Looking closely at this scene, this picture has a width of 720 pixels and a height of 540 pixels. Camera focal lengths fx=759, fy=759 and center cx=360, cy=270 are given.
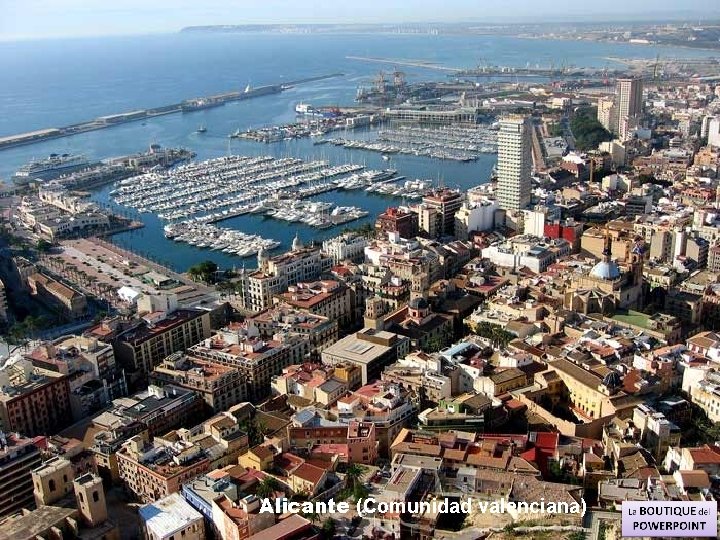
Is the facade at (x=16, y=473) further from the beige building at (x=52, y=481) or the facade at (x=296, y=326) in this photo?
the facade at (x=296, y=326)

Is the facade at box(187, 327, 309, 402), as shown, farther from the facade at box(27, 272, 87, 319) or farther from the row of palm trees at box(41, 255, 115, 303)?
the row of palm trees at box(41, 255, 115, 303)

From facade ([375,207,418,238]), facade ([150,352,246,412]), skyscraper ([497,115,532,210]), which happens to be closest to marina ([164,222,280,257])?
facade ([375,207,418,238])

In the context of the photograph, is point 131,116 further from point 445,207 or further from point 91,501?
point 91,501

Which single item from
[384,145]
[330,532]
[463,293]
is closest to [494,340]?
[463,293]

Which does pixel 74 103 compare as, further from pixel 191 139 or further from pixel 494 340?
pixel 494 340

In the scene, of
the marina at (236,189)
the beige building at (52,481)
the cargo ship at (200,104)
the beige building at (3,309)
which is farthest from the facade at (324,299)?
the cargo ship at (200,104)

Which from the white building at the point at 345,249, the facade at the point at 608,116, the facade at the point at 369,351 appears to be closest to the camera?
the facade at the point at 369,351
